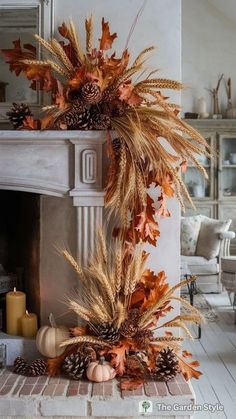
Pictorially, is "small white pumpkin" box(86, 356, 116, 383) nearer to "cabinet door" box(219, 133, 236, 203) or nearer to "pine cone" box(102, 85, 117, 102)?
"pine cone" box(102, 85, 117, 102)

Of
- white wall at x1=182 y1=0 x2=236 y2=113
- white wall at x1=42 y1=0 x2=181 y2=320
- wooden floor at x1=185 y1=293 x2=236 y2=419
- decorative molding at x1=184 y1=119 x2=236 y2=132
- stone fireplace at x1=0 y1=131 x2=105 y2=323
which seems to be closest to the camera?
stone fireplace at x1=0 y1=131 x2=105 y2=323

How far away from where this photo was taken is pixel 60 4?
237 centimetres

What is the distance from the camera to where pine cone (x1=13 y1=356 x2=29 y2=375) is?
2266mm

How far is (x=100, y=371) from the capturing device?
84.4 inches

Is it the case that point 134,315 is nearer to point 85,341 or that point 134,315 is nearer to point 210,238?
point 85,341

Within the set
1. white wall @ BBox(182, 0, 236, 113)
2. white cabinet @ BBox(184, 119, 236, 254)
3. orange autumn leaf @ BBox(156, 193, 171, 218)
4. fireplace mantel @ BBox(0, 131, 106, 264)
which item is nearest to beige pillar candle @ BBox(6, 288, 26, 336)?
fireplace mantel @ BBox(0, 131, 106, 264)

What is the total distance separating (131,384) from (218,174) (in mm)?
5205

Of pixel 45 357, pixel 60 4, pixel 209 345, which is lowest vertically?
pixel 209 345

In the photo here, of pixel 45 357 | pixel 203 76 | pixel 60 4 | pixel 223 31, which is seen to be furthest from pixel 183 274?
pixel 223 31

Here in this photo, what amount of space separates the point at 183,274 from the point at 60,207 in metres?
2.63

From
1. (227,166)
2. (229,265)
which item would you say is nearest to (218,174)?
(227,166)

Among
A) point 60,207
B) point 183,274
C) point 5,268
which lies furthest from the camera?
point 183,274

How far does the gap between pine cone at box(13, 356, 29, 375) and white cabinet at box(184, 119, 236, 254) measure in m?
4.92

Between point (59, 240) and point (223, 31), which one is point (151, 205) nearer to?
point (59, 240)
